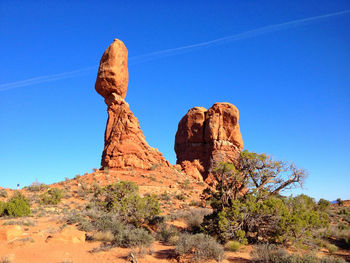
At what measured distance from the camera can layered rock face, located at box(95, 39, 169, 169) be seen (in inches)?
1172

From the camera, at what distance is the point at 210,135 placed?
1571 inches

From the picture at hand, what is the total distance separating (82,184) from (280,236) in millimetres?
20911

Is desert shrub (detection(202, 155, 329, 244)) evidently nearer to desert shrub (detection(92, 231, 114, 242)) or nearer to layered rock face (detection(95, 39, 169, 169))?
desert shrub (detection(92, 231, 114, 242))

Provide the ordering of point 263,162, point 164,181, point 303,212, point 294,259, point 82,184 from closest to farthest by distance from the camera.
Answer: point 294,259
point 303,212
point 263,162
point 82,184
point 164,181

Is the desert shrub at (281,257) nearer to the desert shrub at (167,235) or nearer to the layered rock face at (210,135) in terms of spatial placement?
the desert shrub at (167,235)

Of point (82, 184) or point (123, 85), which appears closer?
point (82, 184)

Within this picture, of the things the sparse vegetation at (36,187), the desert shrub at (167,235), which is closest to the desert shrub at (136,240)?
the desert shrub at (167,235)

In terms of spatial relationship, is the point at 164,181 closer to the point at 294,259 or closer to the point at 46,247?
the point at 46,247

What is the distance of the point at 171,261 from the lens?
7973 mm

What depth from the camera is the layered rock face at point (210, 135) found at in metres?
39.2

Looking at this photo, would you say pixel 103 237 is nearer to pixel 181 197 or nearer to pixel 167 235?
pixel 167 235

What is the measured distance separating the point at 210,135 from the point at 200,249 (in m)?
32.6

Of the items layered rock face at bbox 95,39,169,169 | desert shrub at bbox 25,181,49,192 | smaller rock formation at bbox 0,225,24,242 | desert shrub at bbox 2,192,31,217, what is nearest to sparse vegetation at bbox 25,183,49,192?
desert shrub at bbox 25,181,49,192

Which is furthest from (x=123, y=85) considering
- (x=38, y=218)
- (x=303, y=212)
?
(x=303, y=212)
